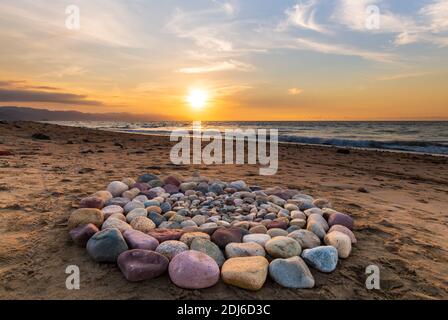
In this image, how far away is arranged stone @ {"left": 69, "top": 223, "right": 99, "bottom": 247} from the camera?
8.58 feet

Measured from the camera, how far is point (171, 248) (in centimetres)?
246

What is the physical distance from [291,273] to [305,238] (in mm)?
610

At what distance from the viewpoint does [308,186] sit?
579cm

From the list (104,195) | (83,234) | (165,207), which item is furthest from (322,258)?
(104,195)

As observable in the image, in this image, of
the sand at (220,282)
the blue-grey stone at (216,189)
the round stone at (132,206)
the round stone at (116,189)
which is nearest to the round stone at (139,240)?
the sand at (220,282)

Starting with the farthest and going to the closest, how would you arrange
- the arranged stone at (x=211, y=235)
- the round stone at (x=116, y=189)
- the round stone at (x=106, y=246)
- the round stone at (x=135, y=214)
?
the round stone at (x=116, y=189) → the round stone at (x=135, y=214) → the round stone at (x=106, y=246) → the arranged stone at (x=211, y=235)

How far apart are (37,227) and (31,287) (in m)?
1.08

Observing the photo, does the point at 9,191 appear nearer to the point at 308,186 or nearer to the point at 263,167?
the point at 308,186

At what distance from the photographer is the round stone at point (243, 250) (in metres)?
2.50

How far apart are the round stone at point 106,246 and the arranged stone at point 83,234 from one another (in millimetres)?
116

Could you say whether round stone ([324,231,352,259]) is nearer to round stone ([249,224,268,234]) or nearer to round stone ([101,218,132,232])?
round stone ([249,224,268,234])

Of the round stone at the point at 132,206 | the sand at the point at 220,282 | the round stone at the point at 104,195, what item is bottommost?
the sand at the point at 220,282

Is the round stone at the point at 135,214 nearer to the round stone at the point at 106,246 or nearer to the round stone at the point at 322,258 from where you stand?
the round stone at the point at 106,246
